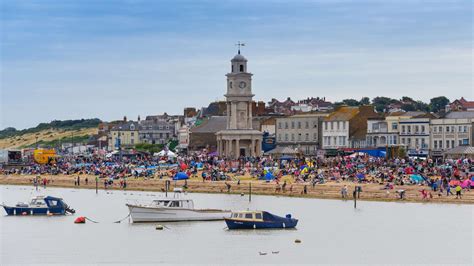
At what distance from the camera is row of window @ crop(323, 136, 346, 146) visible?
13275 cm

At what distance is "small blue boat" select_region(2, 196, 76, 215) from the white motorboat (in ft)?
24.8

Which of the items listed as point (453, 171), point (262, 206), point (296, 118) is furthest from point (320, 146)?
point (262, 206)

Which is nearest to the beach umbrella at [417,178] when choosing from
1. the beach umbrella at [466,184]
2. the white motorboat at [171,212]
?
the beach umbrella at [466,184]

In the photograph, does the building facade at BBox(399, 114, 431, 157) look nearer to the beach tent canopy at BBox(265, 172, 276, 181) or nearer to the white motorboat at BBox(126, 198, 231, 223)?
the beach tent canopy at BBox(265, 172, 276, 181)

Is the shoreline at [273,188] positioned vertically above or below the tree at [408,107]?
below

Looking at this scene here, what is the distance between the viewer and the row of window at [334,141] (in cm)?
13275

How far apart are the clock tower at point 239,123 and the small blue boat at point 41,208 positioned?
58.5 meters

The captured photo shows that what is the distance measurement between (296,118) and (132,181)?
Answer: 38521 millimetres

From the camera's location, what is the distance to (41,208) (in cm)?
7119

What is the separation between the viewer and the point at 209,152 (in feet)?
470

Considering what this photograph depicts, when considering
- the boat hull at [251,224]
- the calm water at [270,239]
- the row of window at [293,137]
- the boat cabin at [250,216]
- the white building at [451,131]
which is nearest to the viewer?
the calm water at [270,239]

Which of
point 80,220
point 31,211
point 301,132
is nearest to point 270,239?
point 80,220

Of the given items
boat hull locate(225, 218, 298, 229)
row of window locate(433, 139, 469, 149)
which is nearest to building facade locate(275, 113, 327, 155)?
row of window locate(433, 139, 469, 149)

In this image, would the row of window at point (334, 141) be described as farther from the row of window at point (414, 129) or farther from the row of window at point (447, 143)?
the row of window at point (447, 143)
